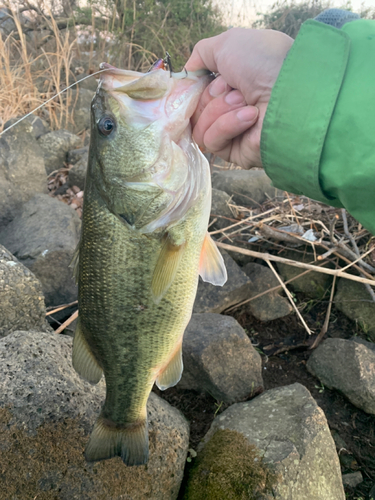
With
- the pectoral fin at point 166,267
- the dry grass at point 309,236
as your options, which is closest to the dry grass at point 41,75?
the dry grass at point 309,236

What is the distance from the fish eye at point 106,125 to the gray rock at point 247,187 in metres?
3.54

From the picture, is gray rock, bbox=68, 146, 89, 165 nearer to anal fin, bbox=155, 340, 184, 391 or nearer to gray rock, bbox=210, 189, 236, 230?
gray rock, bbox=210, 189, 236, 230

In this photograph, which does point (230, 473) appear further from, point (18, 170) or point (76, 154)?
point (76, 154)

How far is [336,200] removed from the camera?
5.04 ft

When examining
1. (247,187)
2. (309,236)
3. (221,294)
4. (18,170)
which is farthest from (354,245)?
(18,170)

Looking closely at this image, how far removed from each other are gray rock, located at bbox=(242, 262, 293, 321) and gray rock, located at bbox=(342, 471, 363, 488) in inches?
60.9

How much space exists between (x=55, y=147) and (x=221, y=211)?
3.23 meters

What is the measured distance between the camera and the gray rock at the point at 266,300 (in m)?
3.89

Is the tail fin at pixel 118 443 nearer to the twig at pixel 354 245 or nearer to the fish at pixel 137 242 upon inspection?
the fish at pixel 137 242

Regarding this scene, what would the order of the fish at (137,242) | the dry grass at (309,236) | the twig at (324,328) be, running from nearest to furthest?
the fish at (137,242), the twig at (324,328), the dry grass at (309,236)

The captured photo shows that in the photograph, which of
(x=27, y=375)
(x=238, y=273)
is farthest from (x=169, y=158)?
(x=238, y=273)

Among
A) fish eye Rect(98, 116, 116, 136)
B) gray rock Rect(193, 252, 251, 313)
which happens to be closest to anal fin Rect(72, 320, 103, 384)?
fish eye Rect(98, 116, 116, 136)

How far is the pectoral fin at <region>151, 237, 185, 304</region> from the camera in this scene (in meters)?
1.72

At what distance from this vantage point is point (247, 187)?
5156mm
